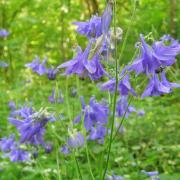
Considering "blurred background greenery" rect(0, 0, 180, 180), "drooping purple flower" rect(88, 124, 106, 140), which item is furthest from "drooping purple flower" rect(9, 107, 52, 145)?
"blurred background greenery" rect(0, 0, 180, 180)

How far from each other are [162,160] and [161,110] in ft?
3.24

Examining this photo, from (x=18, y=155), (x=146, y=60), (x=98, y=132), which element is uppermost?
(x=146, y=60)

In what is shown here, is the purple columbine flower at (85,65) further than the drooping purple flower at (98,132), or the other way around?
the drooping purple flower at (98,132)

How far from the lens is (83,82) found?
21.6ft

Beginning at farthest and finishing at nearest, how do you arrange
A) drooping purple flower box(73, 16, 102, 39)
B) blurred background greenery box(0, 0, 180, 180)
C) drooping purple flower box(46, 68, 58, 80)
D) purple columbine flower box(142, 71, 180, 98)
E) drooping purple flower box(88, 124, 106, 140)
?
blurred background greenery box(0, 0, 180, 180), drooping purple flower box(88, 124, 106, 140), drooping purple flower box(46, 68, 58, 80), drooping purple flower box(73, 16, 102, 39), purple columbine flower box(142, 71, 180, 98)

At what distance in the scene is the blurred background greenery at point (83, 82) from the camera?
11.7 ft

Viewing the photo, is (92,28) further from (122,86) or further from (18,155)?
(18,155)

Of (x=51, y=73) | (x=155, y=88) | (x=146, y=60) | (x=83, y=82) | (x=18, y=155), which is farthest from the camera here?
(x=83, y=82)

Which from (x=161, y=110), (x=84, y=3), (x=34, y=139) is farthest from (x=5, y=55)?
(x=34, y=139)

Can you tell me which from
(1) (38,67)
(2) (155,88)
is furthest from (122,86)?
(1) (38,67)

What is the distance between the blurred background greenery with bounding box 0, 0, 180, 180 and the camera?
11.7 ft

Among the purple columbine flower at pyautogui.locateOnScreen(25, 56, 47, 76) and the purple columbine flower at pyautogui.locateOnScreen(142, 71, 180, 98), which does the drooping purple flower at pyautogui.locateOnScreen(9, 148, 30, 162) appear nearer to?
the purple columbine flower at pyautogui.locateOnScreen(25, 56, 47, 76)

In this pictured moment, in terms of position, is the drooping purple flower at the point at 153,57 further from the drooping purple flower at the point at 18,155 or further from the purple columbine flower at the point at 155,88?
the drooping purple flower at the point at 18,155

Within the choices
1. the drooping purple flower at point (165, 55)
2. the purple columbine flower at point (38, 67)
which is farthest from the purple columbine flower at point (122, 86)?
the purple columbine flower at point (38, 67)
